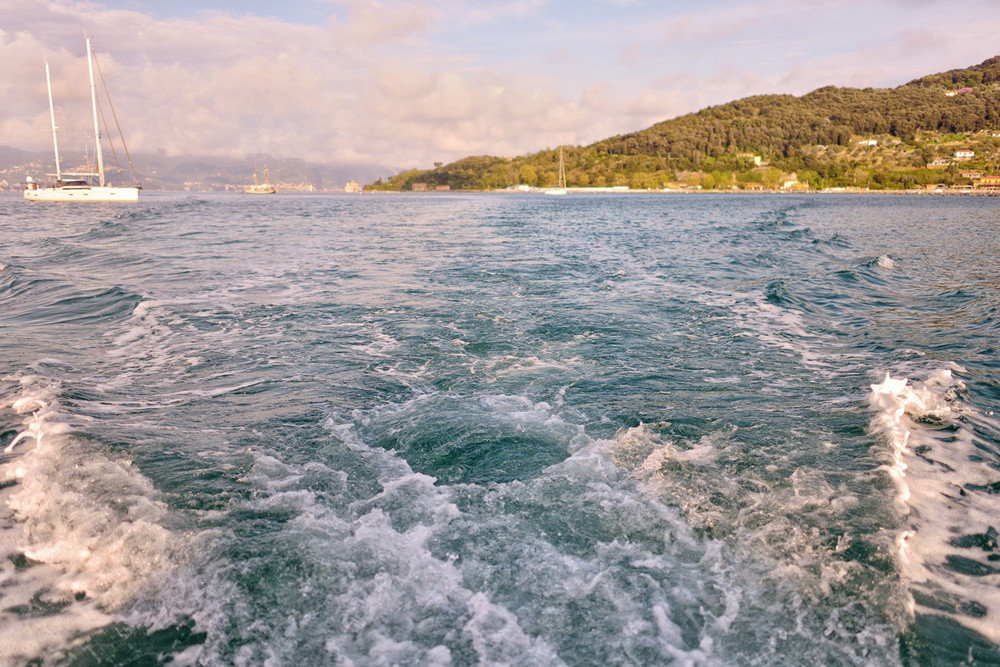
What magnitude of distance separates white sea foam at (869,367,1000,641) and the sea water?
3 centimetres

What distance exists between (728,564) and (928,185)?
181 m

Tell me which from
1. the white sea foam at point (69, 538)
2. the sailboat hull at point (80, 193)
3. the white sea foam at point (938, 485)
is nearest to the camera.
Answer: the white sea foam at point (69, 538)

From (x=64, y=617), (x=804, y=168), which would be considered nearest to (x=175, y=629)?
(x=64, y=617)

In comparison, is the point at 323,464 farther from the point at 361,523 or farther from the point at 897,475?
the point at 897,475

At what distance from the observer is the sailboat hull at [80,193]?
173 ft

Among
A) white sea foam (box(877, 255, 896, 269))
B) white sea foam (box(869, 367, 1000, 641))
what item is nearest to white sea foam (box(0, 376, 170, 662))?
white sea foam (box(869, 367, 1000, 641))

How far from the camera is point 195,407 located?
6488mm

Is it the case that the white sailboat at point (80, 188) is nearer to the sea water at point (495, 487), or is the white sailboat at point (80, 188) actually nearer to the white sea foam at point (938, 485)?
the sea water at point (495, 487)

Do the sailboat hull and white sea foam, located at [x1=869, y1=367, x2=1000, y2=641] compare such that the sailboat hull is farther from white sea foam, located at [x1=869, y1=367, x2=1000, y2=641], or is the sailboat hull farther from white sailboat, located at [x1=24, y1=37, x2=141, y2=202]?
white sea foam, located at [x1=869, y1=367, x2=1000, y2=641]

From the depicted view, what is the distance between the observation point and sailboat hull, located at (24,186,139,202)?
173 ft

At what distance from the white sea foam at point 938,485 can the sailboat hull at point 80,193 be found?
64.9 metres

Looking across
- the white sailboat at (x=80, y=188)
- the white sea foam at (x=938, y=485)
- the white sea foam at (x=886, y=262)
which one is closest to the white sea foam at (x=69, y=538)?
the white sea foam at (x=938, y=485)

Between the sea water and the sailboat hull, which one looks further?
the sailboat hull

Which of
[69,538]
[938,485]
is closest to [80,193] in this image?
[69,538]
